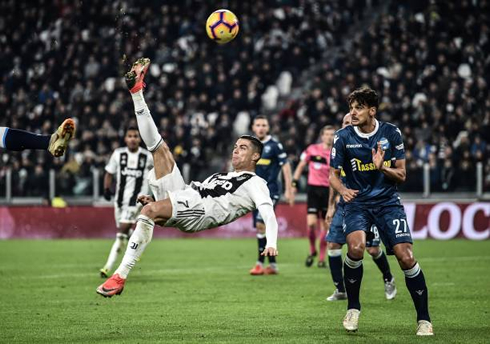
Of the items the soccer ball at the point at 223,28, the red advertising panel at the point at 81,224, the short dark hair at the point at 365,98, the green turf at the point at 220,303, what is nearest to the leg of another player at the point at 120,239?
the green turf at the point at 220,303

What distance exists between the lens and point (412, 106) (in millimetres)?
25609

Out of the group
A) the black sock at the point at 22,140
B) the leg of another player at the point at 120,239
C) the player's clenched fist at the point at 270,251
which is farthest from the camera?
the leg of another player at the point at 120,239

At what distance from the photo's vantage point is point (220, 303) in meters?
10.7

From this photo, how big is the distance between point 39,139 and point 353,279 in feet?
11.4

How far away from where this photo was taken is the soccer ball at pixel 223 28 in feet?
36.8

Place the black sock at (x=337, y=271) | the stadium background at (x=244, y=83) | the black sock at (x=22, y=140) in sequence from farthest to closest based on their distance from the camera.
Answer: the stadium background at (x=244, y=83) < the black sock at (x=337, y=271) < the black sock at (x=22, y=140)

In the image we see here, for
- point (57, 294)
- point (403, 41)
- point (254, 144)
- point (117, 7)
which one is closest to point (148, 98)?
point (117, 7)

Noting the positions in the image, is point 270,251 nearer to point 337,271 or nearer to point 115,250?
point 337,271

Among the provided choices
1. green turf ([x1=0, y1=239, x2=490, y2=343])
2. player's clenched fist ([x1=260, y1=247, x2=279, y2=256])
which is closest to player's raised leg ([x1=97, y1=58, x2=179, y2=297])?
green turf ([x1=0, y1=239, x2=490, y2=343])

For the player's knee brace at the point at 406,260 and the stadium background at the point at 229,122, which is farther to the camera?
the stadium background at the point at 229,122

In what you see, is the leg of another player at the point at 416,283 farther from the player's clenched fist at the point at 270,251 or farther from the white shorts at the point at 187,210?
the white shorts at the point at 187,210

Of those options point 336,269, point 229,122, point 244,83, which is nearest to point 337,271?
point 336,269

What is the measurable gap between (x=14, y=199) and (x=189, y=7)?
395 inches

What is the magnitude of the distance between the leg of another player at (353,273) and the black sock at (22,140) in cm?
326
